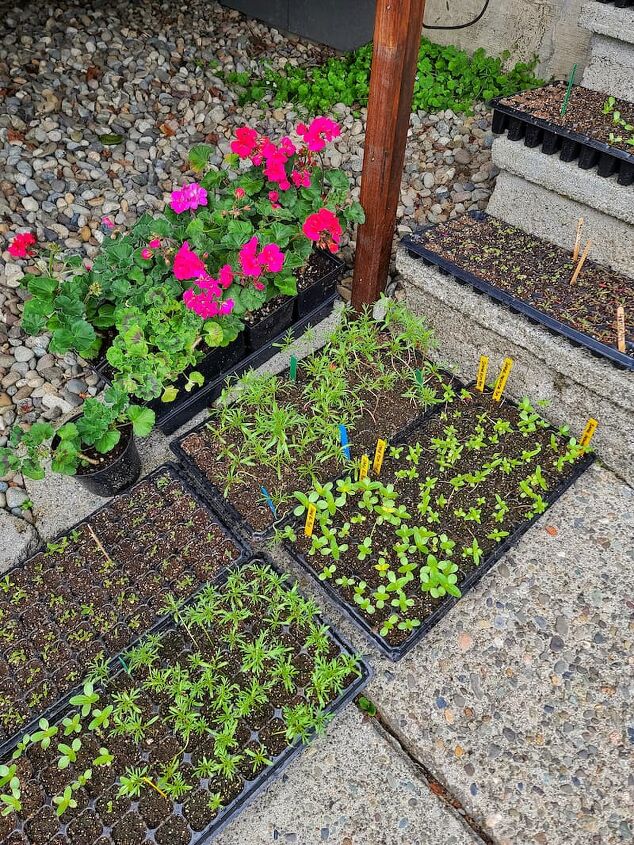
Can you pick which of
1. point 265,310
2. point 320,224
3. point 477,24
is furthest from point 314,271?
point 477,24

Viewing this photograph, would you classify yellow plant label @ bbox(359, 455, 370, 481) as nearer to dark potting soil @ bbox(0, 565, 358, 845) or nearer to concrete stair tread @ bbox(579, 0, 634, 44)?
dark potting soil @ bbox(0, 565, 358, 845)

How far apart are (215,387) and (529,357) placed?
1191 millimetres

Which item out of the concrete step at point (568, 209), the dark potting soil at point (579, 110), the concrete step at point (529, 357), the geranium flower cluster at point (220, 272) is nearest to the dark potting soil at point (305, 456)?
the concrete step at point (529, 357)

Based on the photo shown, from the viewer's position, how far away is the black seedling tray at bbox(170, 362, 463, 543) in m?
2.11

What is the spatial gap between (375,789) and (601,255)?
2113 mm

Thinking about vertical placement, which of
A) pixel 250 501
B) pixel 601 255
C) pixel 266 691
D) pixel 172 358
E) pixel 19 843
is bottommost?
pixel 19 843

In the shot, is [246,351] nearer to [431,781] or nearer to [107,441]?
[107,441]

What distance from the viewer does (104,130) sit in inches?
146

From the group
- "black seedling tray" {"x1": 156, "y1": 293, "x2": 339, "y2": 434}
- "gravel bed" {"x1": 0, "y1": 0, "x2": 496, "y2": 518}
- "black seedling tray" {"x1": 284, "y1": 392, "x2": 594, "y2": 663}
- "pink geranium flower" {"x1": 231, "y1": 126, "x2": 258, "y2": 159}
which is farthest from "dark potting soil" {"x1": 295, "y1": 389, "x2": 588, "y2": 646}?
"pink geranium flower" {"x1": 231, "y1": 126, "x2": 258, "y2": 159}

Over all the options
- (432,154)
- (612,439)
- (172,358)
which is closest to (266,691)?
(172,358)

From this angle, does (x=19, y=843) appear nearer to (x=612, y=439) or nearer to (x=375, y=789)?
(x=375, y=789)

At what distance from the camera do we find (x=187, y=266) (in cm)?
212

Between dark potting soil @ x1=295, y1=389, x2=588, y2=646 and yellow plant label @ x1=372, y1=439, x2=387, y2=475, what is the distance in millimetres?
34

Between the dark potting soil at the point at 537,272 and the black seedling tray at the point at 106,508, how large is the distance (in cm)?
134
